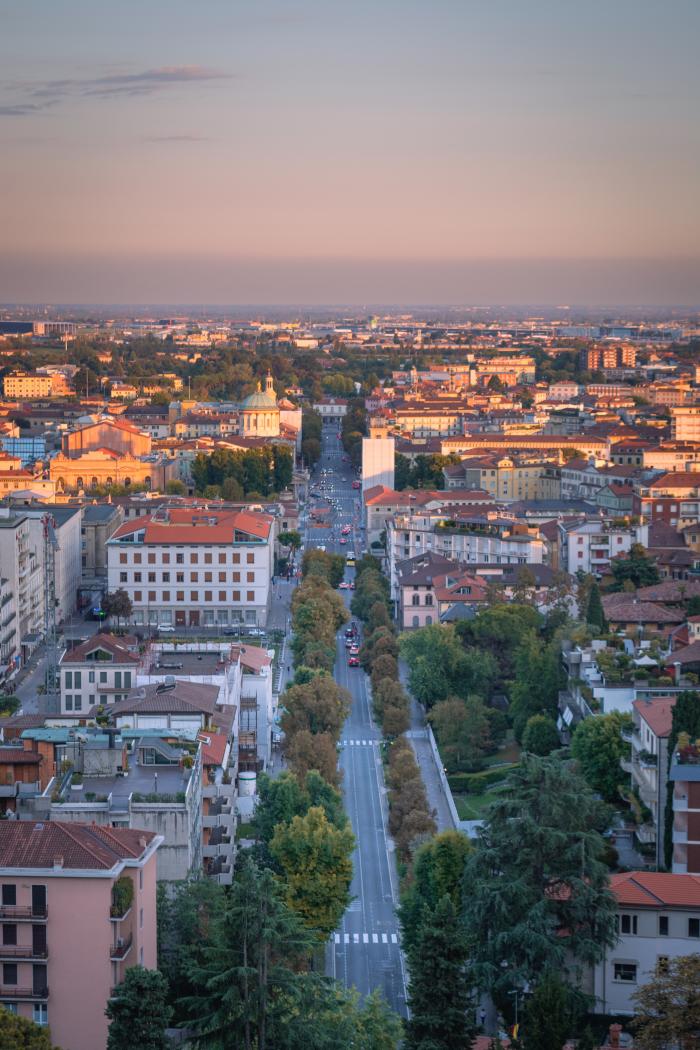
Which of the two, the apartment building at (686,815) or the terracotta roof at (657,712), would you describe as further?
the terracotta roof at (657,712)

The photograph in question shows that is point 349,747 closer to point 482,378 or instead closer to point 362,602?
point 362,602

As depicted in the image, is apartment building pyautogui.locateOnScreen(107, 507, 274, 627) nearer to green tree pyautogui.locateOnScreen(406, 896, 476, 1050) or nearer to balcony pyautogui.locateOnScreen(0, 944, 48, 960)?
green tree pyautogui.locateOnScreen(406, 896, 476, 1050)

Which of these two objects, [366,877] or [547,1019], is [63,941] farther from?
[366,877]

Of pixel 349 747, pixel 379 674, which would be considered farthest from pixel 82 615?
pixel 349 747

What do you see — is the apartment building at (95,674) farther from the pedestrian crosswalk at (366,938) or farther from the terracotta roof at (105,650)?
the pedestrian crosswalk at (366,938)

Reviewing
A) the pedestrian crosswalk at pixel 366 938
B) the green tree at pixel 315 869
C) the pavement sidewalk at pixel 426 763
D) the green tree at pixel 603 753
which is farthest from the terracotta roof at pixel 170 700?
the green tree at pixel 603 753

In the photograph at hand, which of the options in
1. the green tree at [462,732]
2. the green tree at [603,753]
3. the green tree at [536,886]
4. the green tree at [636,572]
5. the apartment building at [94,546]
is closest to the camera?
the green tree at [536,886]

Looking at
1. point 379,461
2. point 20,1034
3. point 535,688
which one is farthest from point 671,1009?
point 379,461
